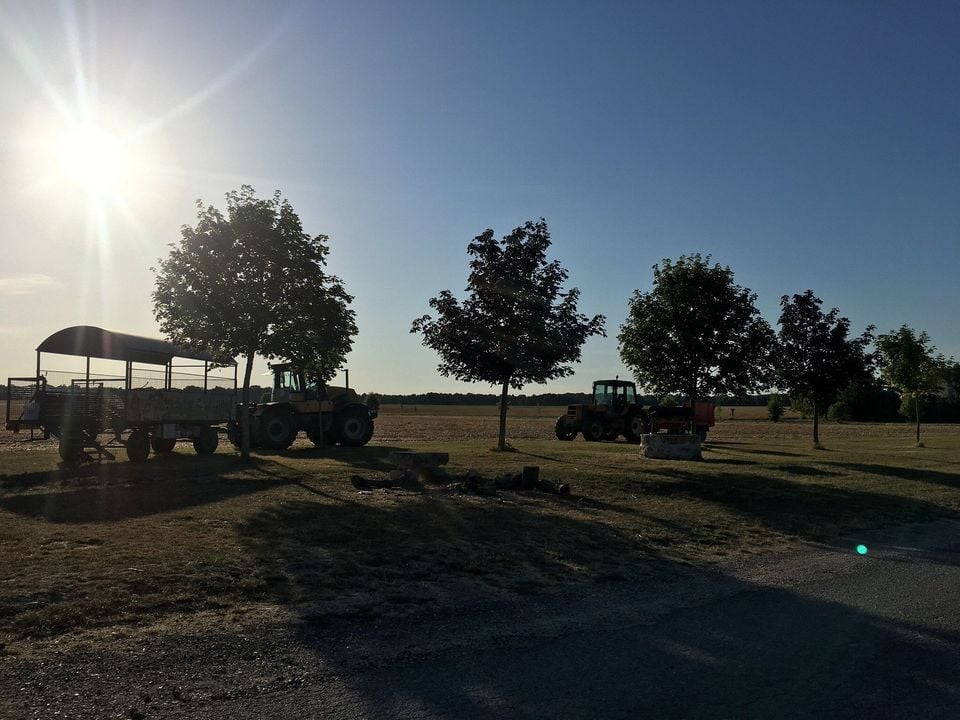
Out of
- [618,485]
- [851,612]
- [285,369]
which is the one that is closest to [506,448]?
[285,369]

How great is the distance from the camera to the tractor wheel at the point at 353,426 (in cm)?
2622

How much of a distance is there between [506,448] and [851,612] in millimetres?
18828

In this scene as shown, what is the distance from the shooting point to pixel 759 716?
4305 mm

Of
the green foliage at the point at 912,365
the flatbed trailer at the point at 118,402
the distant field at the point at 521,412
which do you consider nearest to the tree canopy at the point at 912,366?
the green foliage at the point at 912,365

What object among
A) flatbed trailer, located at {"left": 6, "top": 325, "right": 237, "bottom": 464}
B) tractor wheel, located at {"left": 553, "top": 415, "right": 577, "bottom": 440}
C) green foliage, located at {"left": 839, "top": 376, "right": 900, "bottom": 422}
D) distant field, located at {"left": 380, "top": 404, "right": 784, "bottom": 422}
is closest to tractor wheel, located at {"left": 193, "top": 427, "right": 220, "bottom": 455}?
flatbed trailer, located at {"left": 6, "top": 325, "right": 237, "bottom": 464}

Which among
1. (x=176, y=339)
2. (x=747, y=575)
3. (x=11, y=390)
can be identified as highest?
(x=176, y=339)

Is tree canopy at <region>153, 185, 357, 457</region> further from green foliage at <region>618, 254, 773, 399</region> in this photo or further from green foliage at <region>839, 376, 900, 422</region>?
green foliage at <region>839, 376, 900, 422</region>

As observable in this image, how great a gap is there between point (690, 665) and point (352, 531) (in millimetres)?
5723

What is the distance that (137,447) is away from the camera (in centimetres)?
2008

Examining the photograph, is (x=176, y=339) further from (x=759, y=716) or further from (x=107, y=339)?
(x=759, y=716)

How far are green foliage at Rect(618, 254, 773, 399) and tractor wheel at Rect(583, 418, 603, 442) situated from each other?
8991mm

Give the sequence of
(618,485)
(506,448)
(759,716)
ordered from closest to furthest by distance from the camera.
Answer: (759,716), (618,485), (506,448)

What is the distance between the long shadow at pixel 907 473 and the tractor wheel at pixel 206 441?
17.7m

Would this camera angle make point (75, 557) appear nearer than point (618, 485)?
Yes
